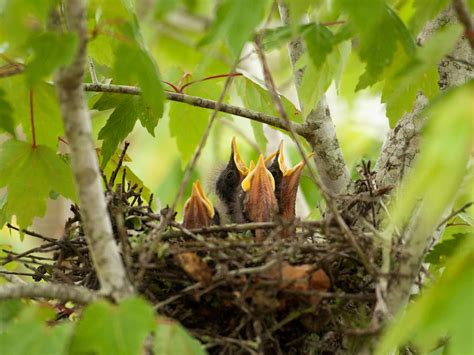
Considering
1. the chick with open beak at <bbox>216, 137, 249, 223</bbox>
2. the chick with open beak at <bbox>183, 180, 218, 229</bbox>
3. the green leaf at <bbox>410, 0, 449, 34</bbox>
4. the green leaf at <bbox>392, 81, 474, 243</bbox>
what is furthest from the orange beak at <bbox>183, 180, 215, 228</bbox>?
the green leaf at <bbox>392, 81, 474, 243</bbox>

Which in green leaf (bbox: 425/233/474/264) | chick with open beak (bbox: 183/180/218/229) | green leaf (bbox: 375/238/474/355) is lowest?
green leaf (bbox: 375/238/474/355)

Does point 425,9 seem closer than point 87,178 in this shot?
A: No

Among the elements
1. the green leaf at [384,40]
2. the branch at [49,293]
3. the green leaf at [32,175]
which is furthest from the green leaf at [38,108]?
the green leaf at [384,40]

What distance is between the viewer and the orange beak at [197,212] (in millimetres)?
3324

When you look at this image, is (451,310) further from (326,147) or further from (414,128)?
(326,147)

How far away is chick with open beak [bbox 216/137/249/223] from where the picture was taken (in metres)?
3.94

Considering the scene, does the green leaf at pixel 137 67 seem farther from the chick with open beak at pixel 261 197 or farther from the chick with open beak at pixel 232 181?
the chick with open beak at pixel 232 181

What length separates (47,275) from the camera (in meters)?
3.26

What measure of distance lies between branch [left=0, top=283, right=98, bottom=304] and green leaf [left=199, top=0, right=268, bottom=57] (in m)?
0.74

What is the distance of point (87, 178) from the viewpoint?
7.14 ft

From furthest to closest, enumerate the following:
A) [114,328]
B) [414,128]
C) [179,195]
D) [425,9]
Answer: [414,128] → [425,9] → [179,195] → [114,328]

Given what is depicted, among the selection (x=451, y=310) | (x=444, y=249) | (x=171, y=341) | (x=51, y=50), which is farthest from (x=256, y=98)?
(x=451, y=310)

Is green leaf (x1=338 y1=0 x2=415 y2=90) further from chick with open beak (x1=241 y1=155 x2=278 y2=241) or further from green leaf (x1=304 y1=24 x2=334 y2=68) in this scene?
chick with open beak (x1=241 y1=155 x2=278 y2=241)

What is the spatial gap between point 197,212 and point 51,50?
1.42 meters
